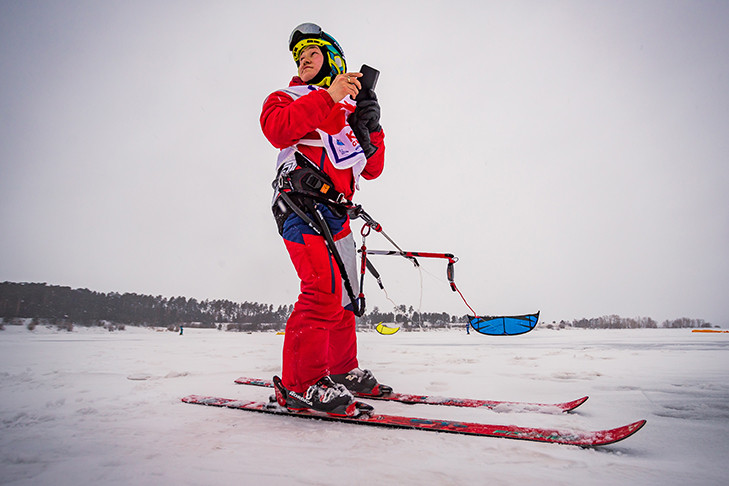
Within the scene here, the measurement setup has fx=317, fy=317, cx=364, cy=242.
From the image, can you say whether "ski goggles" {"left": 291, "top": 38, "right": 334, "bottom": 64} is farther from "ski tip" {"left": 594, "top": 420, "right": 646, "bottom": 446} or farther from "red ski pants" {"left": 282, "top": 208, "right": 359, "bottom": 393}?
"ski tip" {"left": 594, "top": 420, "right": 646, "bottom": 446}

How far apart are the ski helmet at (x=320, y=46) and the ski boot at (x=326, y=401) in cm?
215

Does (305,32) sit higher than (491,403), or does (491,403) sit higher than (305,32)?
(305,32)

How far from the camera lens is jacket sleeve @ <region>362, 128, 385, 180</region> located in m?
2.57

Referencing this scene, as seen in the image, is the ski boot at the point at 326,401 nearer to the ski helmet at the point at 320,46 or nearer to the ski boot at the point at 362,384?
the ski boot at the point at 362,384

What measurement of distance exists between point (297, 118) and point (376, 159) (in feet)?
3.12

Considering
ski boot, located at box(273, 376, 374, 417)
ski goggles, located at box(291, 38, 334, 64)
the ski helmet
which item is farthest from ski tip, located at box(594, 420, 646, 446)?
ski goggles, located at box(291, 38, 334, 64)

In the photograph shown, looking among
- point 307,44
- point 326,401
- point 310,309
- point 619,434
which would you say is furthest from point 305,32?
point 619,434

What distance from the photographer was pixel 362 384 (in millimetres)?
2307

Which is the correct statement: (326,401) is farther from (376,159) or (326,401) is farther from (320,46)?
(320,46)

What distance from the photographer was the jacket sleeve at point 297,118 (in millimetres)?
1916

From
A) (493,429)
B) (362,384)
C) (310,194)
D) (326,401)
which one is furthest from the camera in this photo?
(362,384)

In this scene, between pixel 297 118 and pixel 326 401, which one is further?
pixel 297 118

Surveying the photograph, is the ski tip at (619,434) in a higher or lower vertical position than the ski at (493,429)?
higher

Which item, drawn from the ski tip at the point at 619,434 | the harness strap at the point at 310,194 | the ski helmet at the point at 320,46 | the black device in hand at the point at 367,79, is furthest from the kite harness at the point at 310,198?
the ski tip at the point at 619,434
